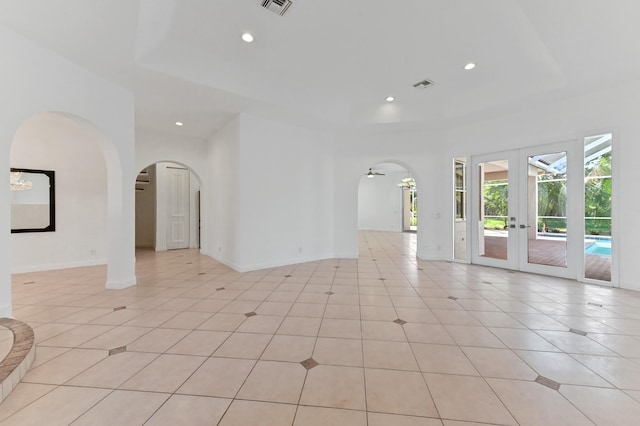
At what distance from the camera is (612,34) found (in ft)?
10.2

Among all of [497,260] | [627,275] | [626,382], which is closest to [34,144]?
[626,382]

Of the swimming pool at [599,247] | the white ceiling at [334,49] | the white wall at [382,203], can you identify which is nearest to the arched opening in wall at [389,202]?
the white wall at [382,203]

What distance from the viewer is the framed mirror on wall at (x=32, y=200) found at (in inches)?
196

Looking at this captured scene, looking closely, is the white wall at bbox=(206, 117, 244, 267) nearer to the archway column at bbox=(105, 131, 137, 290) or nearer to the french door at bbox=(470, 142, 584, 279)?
the archway column at bbox=(105, 131, 137, 290)

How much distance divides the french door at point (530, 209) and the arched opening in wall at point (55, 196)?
781 cm

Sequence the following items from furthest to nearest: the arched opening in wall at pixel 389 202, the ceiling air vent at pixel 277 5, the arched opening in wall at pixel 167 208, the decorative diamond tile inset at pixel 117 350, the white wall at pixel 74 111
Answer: the arched opening in wall at pixel 389 202, the arched opening in wall at pixel 167 208, the ceiling air vent at pixel 277 5, the white wall at pixel 74 111, the decorative diamond tile inset at pixel 117 350

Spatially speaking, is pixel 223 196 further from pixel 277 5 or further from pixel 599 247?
pixel 599 247

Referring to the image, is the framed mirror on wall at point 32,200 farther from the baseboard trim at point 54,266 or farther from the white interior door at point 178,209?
the white interior door at point 178,209

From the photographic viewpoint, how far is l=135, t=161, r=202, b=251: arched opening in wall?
312 inches

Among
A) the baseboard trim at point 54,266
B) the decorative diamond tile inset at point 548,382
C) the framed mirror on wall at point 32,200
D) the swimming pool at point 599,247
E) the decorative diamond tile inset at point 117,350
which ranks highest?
the framed mirror on wall at point 32,200

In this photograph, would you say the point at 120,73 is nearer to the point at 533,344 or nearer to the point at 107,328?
the point at 107,328

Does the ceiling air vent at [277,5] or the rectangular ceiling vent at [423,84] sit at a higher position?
the rectangular ceiling vent at [423,84]

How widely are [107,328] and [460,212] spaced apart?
678 cm

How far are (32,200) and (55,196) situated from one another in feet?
1.11
